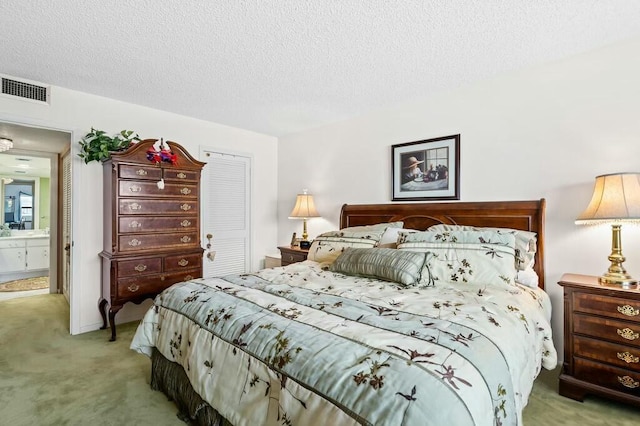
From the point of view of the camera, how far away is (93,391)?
212 cm

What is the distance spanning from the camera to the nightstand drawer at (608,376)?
1.83 metres

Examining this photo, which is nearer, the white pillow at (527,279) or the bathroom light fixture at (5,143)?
the white pillow at (527,279)

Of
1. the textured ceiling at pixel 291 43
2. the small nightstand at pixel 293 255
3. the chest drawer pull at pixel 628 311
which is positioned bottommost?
the chest drawer pull at pixel 628 311

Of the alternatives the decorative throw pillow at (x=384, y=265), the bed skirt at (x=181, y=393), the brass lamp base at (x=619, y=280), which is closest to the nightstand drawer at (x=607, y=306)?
the brass lamp base at (x=619, y=280)

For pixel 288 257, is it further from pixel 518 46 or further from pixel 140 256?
pixel 518 46

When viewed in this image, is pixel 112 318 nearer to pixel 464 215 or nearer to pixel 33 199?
pixel 464 215

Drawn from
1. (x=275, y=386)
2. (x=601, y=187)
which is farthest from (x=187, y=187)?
(x=601, y=187)

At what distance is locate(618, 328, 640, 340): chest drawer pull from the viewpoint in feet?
5.97

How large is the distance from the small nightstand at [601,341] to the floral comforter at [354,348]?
22 cm

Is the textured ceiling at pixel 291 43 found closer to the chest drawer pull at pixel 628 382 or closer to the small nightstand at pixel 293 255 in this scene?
the small nightstand at pixel 293 255

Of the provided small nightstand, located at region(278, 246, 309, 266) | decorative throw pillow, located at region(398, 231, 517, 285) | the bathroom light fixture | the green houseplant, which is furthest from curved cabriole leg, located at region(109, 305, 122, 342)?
decorative throw pillow, located at region(398, 231, 517, 285)

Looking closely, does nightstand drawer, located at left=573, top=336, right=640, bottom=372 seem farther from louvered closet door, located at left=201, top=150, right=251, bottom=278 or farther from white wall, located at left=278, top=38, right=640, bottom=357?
louvered closet door, located at left=201, top=150, right=251, bottom=278

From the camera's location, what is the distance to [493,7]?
1843mm

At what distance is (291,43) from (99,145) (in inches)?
84.6
